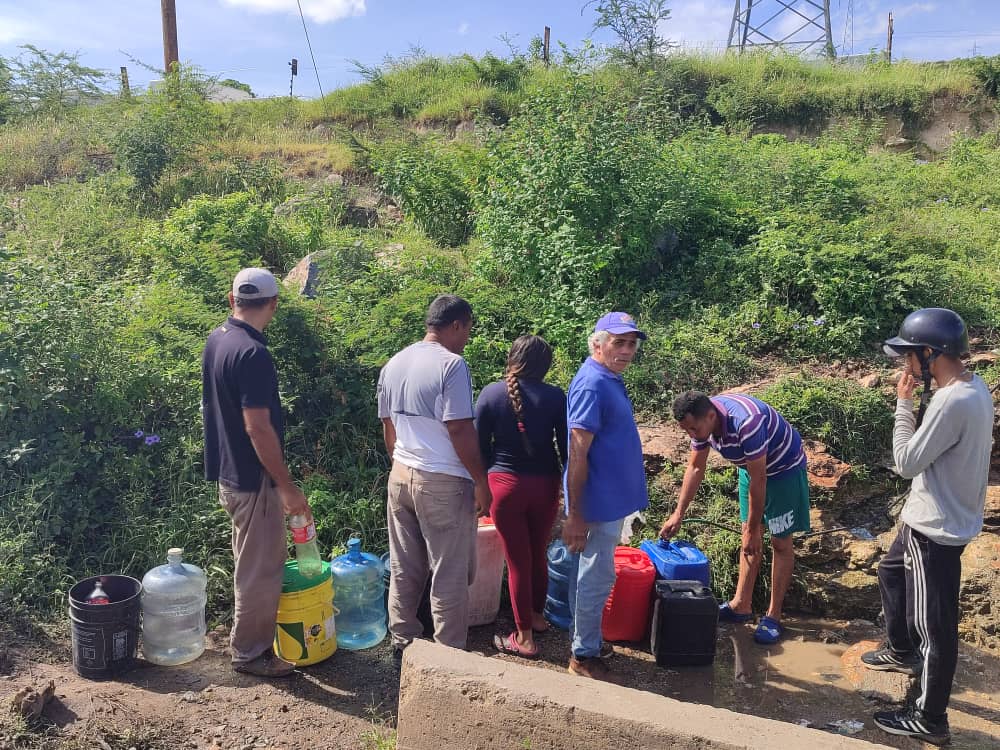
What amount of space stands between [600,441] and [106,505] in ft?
11.1

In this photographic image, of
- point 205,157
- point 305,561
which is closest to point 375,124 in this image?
point 205,157

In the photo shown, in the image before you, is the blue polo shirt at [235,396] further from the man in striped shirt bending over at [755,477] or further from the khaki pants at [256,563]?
the man in striped shirt bending over at [755,477]

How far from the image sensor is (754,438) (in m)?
4.29

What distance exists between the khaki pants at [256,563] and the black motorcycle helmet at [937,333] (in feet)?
10.1

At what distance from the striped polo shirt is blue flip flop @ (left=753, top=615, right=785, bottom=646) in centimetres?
88

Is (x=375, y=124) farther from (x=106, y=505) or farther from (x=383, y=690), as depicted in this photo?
(x=383, y=690)

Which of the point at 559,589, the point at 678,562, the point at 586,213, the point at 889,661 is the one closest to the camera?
the point at 889,661

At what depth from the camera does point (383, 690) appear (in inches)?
157

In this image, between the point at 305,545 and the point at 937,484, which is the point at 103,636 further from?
the point at 937,484

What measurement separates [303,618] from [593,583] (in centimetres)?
150

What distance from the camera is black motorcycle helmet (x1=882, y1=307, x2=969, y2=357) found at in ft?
11.2

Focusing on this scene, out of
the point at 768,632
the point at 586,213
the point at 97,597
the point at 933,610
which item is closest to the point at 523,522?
the point at 768,632

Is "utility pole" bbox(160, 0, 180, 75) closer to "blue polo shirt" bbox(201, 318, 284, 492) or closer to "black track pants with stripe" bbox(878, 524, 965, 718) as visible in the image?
"blue polo shirt" bbox(201, 318, 284, 492)

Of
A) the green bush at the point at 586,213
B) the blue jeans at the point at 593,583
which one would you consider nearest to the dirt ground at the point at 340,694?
the blue jeans at the point at 593,583
